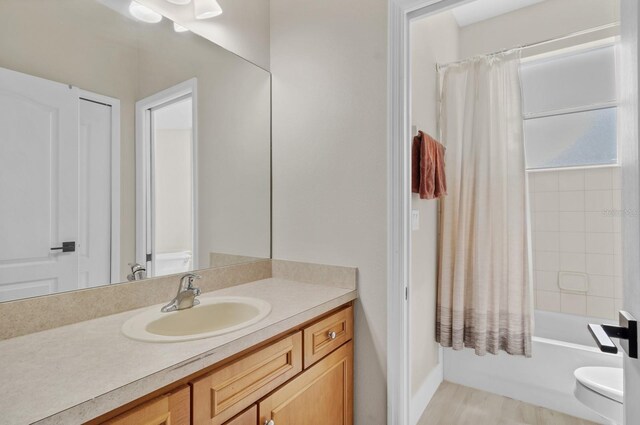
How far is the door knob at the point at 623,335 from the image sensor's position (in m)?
0.66

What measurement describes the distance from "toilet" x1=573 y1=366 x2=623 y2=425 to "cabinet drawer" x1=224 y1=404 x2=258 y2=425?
1638 millimetres

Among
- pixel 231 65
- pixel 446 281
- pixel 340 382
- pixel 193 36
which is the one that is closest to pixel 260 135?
pixel 231 65

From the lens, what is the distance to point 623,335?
686 millimetres

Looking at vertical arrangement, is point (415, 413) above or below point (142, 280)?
below

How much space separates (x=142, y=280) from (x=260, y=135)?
3.01 feet

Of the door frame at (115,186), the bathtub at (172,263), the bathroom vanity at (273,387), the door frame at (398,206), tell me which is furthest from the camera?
the door frame at (398,206)

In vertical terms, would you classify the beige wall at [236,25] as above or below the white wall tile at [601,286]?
above

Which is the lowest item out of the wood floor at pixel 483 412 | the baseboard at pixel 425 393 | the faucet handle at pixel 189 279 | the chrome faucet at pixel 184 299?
the wood floor at pixel 483 412

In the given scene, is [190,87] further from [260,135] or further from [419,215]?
[419,215]

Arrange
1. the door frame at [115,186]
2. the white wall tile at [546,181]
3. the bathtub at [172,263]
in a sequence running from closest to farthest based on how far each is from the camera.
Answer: the door frame at [115,186], the bathtub at [172,263], the white wall tile at [546,181]

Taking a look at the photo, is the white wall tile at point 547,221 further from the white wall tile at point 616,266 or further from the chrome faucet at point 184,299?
the chrome faucet at point 184,299

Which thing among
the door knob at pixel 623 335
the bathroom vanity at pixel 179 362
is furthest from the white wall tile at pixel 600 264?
the door knob at pixel 623 335

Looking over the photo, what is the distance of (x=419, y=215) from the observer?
1962 millimetres

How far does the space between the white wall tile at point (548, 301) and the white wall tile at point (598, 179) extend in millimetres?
887
